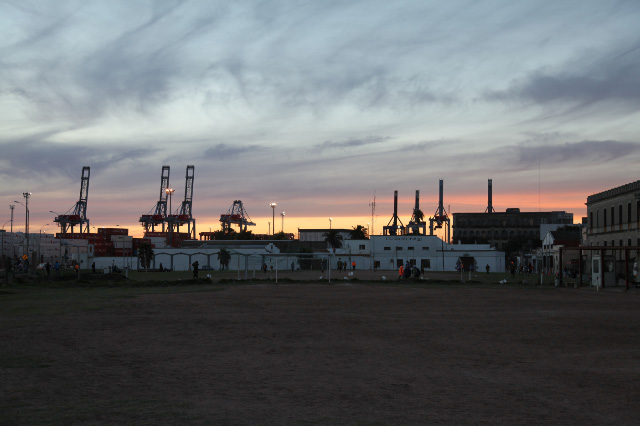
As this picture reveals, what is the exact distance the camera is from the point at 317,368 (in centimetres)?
1263

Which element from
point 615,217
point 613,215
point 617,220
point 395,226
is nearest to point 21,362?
point 617,220

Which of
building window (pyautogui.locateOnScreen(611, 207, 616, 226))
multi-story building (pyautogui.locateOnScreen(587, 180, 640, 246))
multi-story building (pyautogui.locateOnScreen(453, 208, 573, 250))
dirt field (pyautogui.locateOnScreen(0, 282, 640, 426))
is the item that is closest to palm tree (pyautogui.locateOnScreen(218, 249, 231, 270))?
multi-story building (pyautogui.locateOnScreen(587, 180, 640, 246))

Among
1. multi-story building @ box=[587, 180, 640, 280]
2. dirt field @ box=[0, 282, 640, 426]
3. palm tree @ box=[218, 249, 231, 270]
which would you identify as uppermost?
multi-story building @ box=[587, 180, 640, 280]

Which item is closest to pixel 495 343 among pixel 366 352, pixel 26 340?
pixel 366 352

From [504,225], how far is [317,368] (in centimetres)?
19070

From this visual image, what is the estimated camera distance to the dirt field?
8.88 metres

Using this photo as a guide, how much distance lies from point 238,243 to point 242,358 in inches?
5287

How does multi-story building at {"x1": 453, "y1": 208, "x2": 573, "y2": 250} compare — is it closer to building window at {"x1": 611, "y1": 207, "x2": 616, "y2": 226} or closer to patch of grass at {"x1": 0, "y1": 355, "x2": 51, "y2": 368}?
building window at {"x1": 611, "y1": 207, "x2": 616, "y2": 226}

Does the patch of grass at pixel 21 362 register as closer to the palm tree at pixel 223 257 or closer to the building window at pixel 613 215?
the building window at pixel 613 215

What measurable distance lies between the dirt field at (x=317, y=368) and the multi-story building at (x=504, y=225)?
6936 inches

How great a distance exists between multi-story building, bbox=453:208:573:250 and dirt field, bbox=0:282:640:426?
578ft

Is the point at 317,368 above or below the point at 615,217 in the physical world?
below

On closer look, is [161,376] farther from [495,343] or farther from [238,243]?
[238,243]

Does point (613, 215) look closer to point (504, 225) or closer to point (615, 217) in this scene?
point (615, 217)
